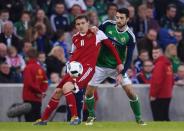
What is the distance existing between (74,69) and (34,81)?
4429 mm

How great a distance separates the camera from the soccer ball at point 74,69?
52.1ft

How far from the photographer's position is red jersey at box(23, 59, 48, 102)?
66.0 ft

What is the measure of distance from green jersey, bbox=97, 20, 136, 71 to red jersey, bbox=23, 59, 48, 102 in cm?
359

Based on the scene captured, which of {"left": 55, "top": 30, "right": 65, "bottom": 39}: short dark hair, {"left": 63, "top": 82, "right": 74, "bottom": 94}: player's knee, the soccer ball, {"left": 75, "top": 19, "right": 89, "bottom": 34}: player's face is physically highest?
{"left": 75, "top": 19, "right": 89, "bottom": 34}: player's face

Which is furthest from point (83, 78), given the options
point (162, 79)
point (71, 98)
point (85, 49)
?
point (162, 79)

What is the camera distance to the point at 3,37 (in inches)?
889

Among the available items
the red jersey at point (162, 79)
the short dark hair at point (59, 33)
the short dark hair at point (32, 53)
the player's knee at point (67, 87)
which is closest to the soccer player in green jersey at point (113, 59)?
the player's knee at point (67, 87)

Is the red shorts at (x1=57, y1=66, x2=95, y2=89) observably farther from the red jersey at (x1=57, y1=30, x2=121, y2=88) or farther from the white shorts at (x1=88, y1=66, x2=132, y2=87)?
the white shorts at (x1=88, y1=66, x2=132, y2=87)

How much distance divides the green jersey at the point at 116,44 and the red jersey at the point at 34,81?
359 centimetres

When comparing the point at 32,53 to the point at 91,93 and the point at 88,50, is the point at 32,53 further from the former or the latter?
the point at 88,50

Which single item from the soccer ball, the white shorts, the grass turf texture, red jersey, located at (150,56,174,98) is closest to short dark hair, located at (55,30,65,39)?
red jersey, located at (150,56,174,98)

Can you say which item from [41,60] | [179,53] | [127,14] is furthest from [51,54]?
[127,14]

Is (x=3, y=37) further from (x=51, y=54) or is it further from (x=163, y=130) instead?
(x=163, y=130)

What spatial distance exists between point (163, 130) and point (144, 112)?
6.56m
